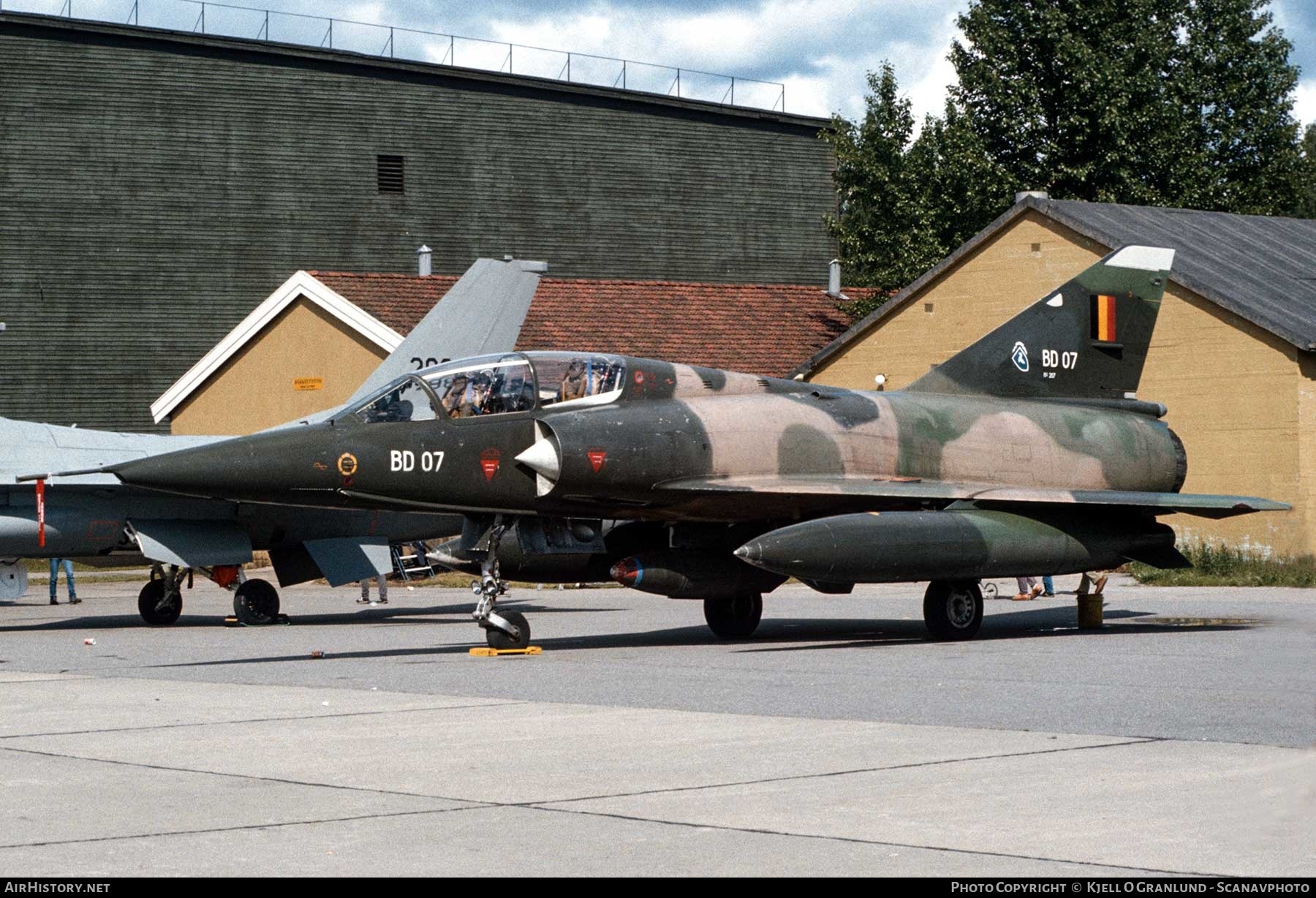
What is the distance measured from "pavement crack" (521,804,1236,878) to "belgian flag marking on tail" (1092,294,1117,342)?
13.4 m

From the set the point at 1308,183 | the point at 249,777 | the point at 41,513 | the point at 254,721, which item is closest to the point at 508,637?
the point at 254,721

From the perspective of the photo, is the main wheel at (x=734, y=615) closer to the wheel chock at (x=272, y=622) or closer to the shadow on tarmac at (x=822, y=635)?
the shadow on tarmac at (x=822, y=635)

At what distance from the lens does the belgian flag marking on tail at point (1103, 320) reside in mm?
19484

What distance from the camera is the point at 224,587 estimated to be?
2203cm

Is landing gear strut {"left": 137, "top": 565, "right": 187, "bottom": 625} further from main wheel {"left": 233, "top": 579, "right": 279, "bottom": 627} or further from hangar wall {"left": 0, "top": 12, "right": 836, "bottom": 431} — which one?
hangar wall {"left": 0, "top": 12, "right": 836, "bottom": 431}

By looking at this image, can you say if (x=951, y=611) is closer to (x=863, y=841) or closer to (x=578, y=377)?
(x=578, y=377)

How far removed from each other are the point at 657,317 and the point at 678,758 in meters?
30.9

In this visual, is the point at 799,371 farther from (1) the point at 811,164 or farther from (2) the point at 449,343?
(1) the point at 811,164

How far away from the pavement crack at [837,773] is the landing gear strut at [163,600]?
15203mm

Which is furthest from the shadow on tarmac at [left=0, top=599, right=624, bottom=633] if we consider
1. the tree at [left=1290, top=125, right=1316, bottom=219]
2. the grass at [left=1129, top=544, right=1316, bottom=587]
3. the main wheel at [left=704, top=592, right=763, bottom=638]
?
the tree at [left=1290, top=125, right=1316, bottom=219]

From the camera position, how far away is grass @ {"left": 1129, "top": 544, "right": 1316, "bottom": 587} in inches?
954

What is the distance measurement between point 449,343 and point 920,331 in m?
12.2

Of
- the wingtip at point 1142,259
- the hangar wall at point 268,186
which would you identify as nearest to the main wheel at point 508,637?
the wingtip at point 1142,259
